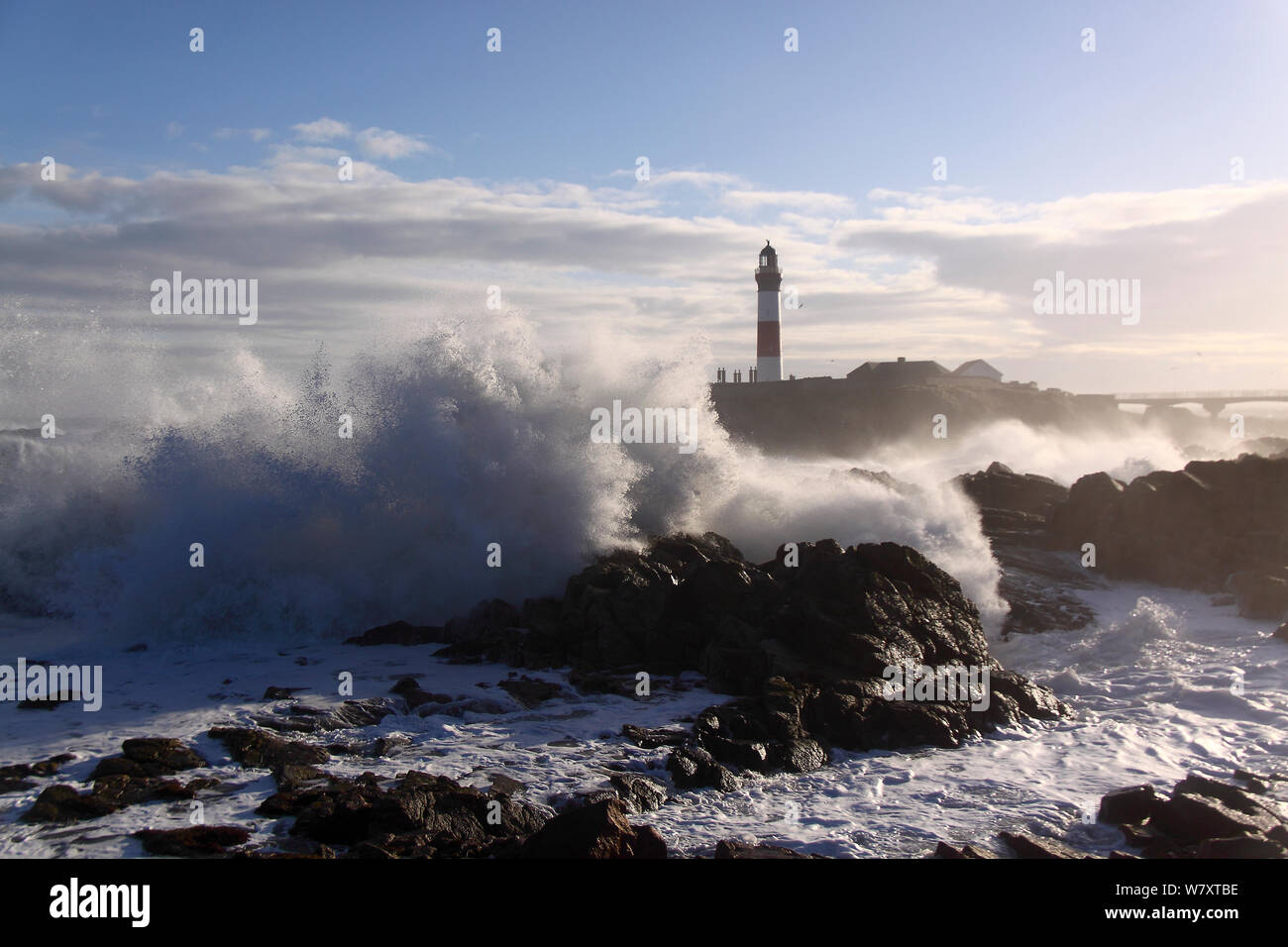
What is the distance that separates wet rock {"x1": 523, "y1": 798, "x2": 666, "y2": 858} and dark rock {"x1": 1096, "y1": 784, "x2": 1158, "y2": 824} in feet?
11.2

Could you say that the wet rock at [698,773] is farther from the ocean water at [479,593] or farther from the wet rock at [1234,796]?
the wet rock at [1234,796]

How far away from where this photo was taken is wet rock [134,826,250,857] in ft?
19.1

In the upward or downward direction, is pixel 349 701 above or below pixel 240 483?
below

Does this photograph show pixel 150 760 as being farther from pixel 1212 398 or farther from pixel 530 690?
pixel 1212 398

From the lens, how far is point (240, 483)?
13.6 metres

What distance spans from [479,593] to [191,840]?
23.9 feet

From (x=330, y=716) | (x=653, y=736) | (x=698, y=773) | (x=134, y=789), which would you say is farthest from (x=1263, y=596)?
(x=134, y=789)

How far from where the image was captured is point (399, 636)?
39.1 feet

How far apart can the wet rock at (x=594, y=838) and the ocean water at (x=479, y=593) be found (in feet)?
1.72

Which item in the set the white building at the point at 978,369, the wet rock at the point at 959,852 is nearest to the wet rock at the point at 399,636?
the wet rock at the point at 959,852
